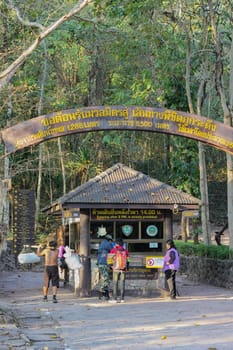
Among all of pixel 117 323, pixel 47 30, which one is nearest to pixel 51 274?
pixel 117 323

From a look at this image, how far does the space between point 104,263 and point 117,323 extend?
17.9 feet

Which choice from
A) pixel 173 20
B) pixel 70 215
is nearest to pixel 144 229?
pixel 70 215

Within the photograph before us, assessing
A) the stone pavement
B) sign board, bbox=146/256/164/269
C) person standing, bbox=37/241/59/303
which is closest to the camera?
the stone pavement

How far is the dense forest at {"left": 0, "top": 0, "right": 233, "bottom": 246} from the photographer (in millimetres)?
21328

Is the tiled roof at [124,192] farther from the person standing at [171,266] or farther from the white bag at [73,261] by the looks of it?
the person standing at [171,266]

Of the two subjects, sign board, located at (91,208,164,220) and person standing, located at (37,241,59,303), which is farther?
sign board, located at (91,208,164,220)

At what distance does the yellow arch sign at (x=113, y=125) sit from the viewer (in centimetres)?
1622

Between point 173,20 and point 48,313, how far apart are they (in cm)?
1231

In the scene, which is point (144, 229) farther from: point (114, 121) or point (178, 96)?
point (178, 96)

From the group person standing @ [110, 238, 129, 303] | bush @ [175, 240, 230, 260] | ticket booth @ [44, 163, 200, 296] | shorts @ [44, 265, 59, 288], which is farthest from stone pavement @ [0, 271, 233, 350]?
bush @ [175, 240, 230, 260]

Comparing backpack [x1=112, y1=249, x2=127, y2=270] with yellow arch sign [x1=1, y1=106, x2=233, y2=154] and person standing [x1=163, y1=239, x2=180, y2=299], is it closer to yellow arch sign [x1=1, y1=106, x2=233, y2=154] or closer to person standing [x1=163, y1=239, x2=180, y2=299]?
person standing [x1=163, y1=239, x2=180, y2=299]

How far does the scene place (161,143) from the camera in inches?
1703

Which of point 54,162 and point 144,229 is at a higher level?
point 54,162

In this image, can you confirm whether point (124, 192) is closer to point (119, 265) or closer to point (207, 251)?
point (119, 265)
